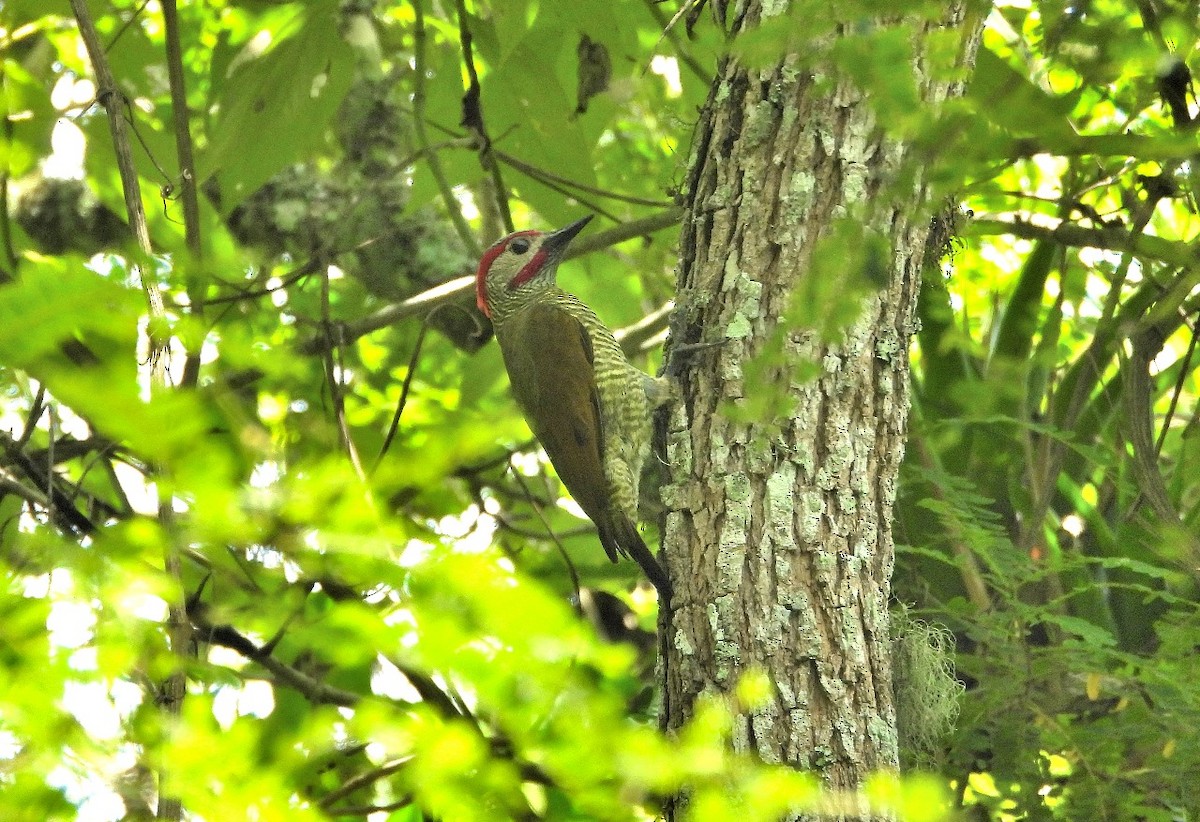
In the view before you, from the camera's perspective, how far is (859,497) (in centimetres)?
223

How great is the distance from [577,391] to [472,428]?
7.08 feet

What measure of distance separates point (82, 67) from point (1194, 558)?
164 inches

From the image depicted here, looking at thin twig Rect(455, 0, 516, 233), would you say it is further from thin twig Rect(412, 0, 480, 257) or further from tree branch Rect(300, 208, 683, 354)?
tree branch Rect(300, 208, 683, 354)

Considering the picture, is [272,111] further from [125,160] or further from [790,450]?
[790,450]

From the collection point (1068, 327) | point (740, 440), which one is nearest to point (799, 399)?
point (740, 440)

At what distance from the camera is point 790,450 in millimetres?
2203

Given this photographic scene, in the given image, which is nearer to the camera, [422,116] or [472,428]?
[472,428]

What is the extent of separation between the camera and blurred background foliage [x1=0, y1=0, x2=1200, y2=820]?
1.06 metres

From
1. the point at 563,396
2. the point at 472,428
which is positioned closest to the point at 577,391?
the point at 563,396

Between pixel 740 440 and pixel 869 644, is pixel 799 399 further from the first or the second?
pixel 869 644

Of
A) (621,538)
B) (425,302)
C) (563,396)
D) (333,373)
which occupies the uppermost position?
(425,302)

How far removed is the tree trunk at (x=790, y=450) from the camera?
212 cm

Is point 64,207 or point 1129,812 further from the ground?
point 64,207

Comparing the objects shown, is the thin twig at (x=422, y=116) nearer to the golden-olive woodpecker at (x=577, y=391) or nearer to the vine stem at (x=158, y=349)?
the golden-olive woodpecker at (x=577, y=391)
